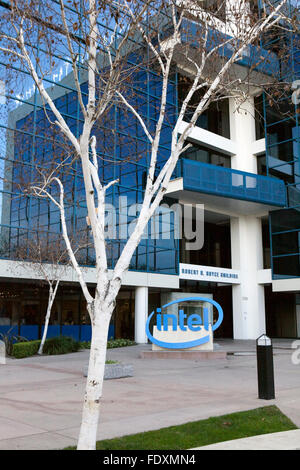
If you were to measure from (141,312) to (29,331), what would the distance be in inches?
268

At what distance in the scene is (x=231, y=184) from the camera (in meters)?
31.5

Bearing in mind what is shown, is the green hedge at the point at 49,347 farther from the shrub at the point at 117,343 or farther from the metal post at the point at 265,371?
the metal post at the point at 265,371

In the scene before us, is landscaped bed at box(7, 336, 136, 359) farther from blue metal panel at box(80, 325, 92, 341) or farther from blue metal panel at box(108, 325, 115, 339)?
blue metal panel at box(108, 325, 115, 339)

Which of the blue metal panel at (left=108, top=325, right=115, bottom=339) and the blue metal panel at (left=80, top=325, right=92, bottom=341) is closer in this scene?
the blue metal panel at (left=80, top=325, right=92, bottom=341)

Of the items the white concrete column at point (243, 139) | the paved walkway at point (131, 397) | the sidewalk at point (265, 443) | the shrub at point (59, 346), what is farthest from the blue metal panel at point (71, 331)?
the sidewalk at point (265, 443)

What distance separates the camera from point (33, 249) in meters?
21.9

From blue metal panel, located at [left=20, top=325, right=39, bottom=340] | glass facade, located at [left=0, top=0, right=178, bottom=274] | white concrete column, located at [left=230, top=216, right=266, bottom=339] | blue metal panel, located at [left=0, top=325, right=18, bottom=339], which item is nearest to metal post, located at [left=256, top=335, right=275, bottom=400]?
glass facade, located at [left=0, top=0, right=178, bottom=274]

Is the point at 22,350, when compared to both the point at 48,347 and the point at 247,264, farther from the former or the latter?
the point at 247,264

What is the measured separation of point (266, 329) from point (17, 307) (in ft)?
64.7

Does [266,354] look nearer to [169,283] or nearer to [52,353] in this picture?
[52,353]

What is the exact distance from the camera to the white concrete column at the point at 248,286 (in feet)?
113

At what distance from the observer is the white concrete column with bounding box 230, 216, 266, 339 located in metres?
34.5

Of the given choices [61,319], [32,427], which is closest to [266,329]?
[61,319]

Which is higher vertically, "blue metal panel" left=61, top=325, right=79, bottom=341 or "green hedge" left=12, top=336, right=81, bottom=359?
"blue metal panel" left=61, top=325, right=79, bottom=341
